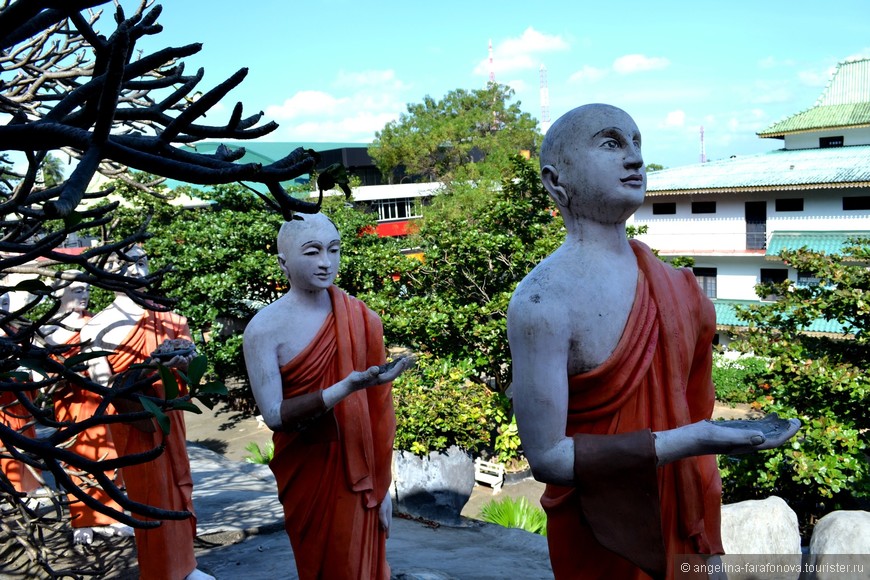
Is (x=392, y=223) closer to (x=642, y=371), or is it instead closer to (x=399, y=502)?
(x=399, y=502)

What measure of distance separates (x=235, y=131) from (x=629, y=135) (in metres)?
1.43

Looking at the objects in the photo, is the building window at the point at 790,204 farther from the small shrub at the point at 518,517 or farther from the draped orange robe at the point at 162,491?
the draped orange robe at the point at 162,491

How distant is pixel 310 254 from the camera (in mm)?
4309

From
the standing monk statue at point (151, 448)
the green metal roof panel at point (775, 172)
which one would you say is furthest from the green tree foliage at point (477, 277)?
the green metal roof panel at point (775, 172)

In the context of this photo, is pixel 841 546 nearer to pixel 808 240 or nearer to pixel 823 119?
pixel 808 240

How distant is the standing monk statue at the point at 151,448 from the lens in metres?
5.05

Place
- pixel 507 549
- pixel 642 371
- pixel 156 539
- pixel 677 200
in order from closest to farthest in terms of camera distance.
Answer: pixel 642 371 → pixel 156 539 → pixel 507 549 → pixel 677 200

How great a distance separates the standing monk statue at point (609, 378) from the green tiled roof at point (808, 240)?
18.1 m

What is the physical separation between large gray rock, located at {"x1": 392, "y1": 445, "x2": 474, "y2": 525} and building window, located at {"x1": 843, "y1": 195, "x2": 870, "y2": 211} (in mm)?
15132

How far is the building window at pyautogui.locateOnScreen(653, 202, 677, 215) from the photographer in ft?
72.8

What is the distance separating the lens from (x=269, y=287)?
14.2 m

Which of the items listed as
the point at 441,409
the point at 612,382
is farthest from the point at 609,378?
the point at 441,409

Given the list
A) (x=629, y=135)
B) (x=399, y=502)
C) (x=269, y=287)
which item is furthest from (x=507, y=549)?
(x=269, y=287)

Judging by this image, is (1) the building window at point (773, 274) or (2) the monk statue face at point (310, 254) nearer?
(2) the monk statue face at point (310, 254)
